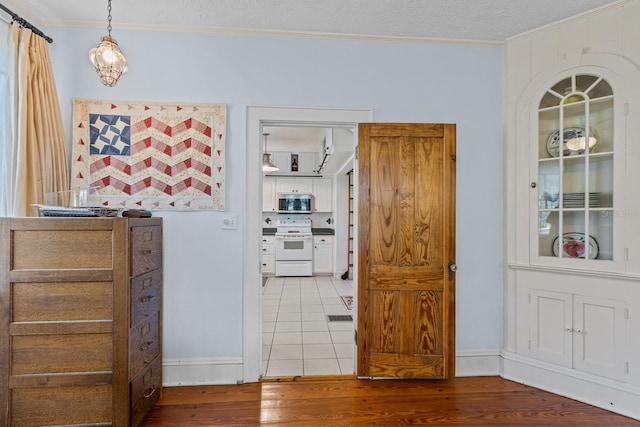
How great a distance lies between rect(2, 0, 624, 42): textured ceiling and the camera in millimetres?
1987

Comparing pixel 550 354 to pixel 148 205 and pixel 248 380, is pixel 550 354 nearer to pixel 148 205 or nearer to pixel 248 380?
pixel 248 380

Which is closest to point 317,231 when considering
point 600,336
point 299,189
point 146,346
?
point 299,189

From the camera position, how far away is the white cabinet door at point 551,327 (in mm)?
2145

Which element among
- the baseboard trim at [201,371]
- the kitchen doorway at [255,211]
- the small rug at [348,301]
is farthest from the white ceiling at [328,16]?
the small rug at [348,301]

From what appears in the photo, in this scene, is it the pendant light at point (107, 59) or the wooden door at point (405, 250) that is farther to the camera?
the wooden door at point (405, 250)

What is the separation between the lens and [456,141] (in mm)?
2322

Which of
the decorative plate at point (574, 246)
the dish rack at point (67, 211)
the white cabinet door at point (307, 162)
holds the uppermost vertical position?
the white cabinet door at point (307, 162)

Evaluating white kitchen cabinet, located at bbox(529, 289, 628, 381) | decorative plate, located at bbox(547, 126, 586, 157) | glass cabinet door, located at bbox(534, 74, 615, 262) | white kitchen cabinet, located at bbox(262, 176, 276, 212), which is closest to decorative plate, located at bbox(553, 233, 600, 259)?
glass cabinet door, located at bbox(534, 74, 615, 262)

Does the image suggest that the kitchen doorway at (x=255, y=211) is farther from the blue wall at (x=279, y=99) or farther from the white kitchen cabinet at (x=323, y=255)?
the white kitchen cabinet at (x=323, y=255)

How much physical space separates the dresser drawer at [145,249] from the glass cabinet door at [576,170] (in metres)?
2.72

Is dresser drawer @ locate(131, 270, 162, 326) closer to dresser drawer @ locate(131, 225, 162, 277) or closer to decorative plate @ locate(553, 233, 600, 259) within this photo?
dresser drawer @ locate(131, 225, 162, 277)

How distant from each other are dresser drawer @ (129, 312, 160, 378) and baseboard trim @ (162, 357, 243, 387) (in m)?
0.26

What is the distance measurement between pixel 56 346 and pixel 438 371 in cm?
240

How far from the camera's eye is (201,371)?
2244 mm
